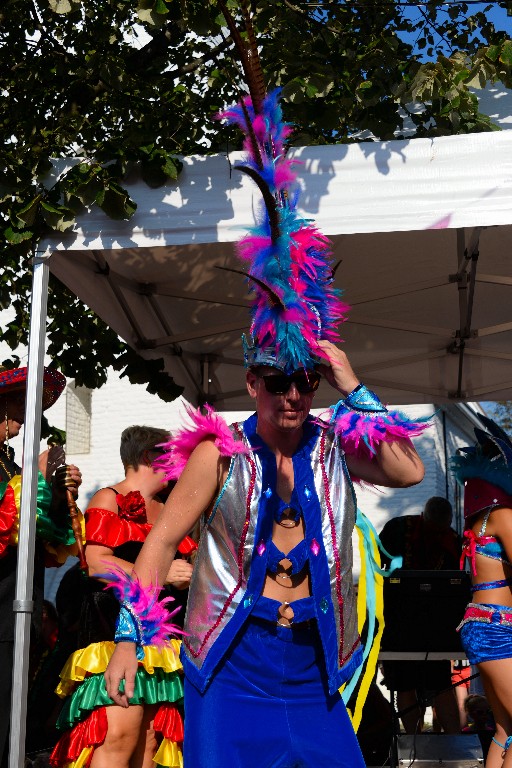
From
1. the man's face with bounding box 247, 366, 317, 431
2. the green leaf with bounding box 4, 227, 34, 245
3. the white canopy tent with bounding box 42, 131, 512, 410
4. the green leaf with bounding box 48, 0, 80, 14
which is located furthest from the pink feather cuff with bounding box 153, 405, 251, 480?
the green leaf with bounding box 48, 0, 80, 14

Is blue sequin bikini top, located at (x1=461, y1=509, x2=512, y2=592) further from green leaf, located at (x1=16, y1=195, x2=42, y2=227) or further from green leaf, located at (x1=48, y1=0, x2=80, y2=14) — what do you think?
green leaf, located at (x1=48, y1=0, x2=80, y2=14)

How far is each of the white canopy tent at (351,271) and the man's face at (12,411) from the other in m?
0.44

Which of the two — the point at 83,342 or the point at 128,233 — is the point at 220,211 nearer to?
the point at 128,233

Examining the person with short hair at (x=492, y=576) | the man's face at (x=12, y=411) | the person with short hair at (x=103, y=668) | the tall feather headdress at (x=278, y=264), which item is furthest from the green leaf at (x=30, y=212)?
the person with short hair at (x=492, y=576)

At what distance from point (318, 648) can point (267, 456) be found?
1.87ft

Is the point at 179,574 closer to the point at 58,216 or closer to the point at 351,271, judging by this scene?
the point at 58,216

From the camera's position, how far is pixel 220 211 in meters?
4.12

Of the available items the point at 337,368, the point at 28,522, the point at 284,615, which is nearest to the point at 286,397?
the point at 337,368

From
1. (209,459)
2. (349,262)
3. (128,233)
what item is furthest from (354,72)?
(209,459)

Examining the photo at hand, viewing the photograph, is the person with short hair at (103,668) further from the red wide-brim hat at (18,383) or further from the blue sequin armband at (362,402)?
the blue sequin armband at (362,402)

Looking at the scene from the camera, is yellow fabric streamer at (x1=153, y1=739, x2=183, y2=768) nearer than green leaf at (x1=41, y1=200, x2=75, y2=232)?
No

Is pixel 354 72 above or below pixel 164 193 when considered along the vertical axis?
above

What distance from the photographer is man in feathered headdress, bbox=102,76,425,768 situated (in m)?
2.74

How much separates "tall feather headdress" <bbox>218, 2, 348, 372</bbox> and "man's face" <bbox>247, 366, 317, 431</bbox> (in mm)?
32
